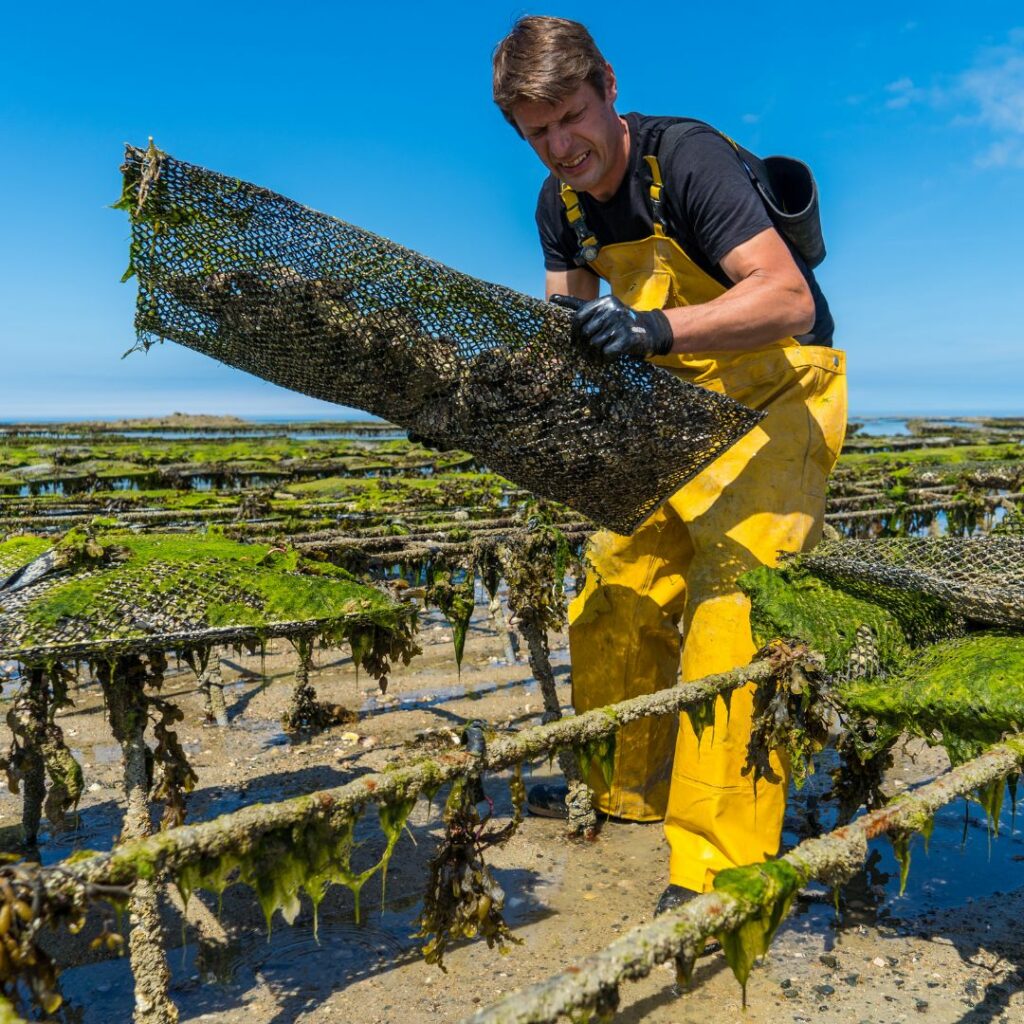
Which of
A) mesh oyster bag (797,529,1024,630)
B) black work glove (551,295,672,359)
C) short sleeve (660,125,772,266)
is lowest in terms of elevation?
mesh oyster bag (797,529,1024,630)

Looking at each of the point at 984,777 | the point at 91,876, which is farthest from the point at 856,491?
the point at 91,876

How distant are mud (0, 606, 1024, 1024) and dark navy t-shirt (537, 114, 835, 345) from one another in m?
2.72

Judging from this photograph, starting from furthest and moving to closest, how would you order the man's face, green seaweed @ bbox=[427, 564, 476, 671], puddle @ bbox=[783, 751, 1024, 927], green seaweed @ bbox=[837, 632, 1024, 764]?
1. green seaweed @ bbox=[427, 564, 476, 671]
2. puddle @ bbox=[783, 751, 1024, 927]
3. the man's face
4. green seaweed @ bbox=[837, 632, 1024, 764]

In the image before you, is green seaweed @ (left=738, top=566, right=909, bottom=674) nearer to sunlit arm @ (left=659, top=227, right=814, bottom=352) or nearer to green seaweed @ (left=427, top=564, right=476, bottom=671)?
sunlit arm @ (left=659, top=227, right=814, bottom=352)

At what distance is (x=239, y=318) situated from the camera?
11.1 ft

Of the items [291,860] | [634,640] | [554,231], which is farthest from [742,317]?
[291,860]

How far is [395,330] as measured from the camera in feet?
10.9

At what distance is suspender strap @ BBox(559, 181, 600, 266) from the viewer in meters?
3.89

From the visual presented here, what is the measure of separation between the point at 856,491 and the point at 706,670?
10.5 metres

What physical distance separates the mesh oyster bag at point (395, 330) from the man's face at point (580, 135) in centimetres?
68

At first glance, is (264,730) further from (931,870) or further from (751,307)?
(751,307)

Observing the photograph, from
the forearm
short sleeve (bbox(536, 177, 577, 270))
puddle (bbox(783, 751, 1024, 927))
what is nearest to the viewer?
the forearm

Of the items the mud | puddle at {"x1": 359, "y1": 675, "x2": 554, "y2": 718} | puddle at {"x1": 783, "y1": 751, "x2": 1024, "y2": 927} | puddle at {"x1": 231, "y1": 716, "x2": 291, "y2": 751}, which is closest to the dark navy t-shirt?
puddle at {"x1": 783, "y1": 751, "x2": 1024, "y2": 927}

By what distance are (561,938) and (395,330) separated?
279 centimetres
